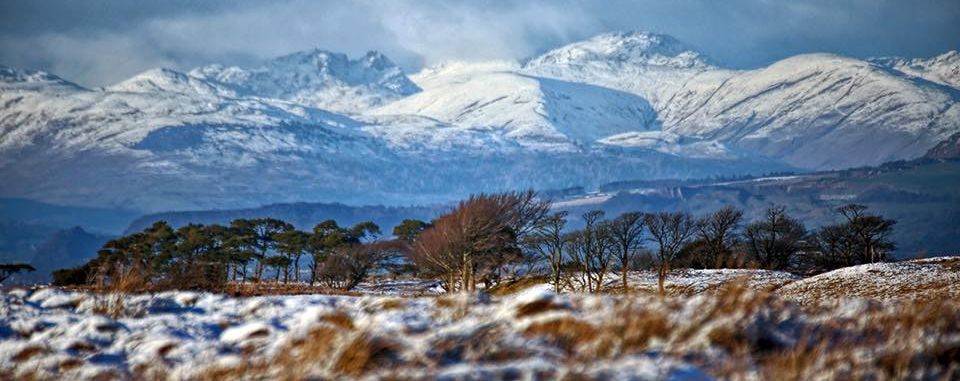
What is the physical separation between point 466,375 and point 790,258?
114137 mm

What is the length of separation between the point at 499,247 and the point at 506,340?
6329 centimetres

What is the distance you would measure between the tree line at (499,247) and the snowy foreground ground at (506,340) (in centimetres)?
4756

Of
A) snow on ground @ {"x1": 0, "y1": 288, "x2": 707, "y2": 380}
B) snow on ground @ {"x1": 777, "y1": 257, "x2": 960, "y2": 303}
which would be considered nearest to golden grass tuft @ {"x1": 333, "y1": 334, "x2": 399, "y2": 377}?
snow on ground @ {"x1": 0, "y1": 288, "x2": 707, "y2": 380}

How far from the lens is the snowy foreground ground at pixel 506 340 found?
30.5 feet

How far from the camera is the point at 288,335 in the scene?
35.7ft

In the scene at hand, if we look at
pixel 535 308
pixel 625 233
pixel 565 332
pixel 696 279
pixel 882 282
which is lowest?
pixel 696 279

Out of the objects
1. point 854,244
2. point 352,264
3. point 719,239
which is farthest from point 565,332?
point 854,244

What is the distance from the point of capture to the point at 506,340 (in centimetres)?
998

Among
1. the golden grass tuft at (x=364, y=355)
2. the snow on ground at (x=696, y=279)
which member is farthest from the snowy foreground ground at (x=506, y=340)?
the snow on ground at (x=696, y=279)

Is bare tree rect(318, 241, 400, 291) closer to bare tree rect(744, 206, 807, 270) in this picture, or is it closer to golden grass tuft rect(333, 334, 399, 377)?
bare tree rect(744, 206, 807, 270)

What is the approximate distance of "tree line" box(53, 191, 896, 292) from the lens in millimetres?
71875

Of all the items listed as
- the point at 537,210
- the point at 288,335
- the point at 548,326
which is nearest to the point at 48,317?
the point at 288,335

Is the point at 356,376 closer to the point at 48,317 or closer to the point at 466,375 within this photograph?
the point at 466,375

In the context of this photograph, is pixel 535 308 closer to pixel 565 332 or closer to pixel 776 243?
pixel 565 332
